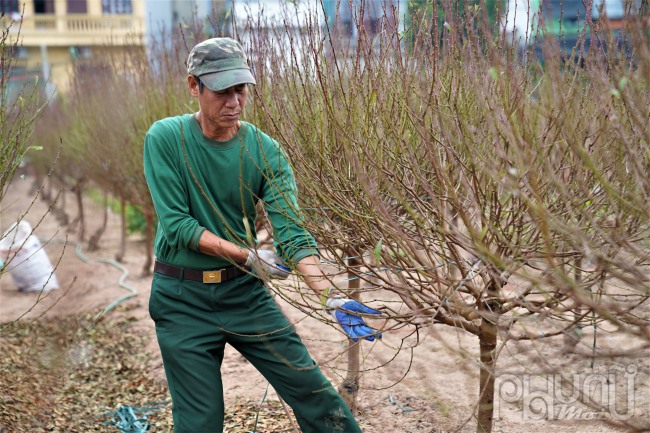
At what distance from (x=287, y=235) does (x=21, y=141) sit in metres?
1.92

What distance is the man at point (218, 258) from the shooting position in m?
3.54

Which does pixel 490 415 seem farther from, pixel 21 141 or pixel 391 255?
pixel 21 141

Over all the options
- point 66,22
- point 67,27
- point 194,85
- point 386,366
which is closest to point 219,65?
point 194,85

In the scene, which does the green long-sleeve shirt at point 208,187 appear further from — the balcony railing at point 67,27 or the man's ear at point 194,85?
the balcony railing at point 67,27

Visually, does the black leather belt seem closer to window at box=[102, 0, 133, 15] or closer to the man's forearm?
the man's forearm

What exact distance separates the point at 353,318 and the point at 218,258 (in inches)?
25.8

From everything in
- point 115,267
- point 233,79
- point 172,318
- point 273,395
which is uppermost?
point 233,79

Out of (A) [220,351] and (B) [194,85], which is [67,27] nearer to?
(B) [194,85]

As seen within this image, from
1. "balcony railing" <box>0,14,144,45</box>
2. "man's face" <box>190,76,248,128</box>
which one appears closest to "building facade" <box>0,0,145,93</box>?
"balcony railing" <box>0,14,144,45</box>

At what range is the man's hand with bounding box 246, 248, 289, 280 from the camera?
11.0 feet

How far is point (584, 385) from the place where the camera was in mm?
6289

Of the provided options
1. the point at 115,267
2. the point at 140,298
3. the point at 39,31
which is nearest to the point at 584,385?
the point at 140,298

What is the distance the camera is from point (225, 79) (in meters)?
3.58

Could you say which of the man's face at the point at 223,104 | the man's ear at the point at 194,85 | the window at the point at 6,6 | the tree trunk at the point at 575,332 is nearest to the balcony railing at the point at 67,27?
the window at the point at 6,6
